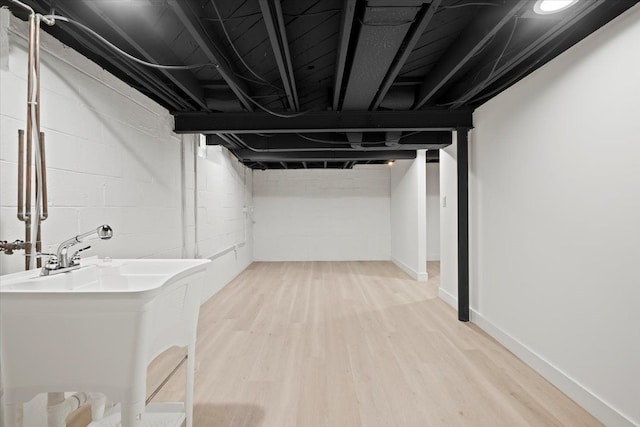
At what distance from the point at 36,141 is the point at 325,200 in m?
5.69

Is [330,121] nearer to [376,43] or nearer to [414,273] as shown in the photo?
[376,43]

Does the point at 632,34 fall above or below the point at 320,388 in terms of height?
above

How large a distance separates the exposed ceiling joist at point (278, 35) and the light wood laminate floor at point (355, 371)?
205 centimetres

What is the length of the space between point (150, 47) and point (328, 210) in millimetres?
5217

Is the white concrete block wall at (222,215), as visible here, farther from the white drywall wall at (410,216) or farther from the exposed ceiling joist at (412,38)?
the white drywall wall at (410,216)

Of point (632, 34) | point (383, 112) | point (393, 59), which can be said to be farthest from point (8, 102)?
point (632, 34)

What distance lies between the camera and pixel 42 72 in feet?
5.65

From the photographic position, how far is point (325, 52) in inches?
89.2

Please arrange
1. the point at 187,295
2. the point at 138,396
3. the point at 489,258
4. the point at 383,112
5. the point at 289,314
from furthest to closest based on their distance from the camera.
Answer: the point at 289,314
the point at 383,112
the point at 489,258
the point at 187,295
the point at 138,396

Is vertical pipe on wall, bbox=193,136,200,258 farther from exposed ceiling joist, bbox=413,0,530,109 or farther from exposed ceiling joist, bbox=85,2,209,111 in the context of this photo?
exposed ceiling joist, bbox=413,0,530,109

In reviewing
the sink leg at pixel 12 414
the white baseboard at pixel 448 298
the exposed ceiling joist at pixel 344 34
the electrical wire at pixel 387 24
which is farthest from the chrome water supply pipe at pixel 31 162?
the white baseboard at pixel 448 298

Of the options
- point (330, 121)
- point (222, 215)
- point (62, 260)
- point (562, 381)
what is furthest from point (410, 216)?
point (62, 260)

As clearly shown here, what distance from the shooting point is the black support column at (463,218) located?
3166mm

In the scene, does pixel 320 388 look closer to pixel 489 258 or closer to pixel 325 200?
pixel 489 258
